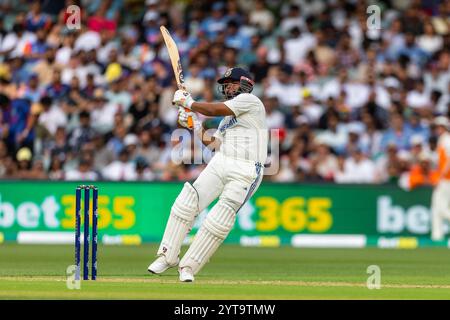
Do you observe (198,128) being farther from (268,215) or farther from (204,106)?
(268,215)

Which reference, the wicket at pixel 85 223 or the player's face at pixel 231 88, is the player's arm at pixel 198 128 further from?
the wicket at pixel 85 223

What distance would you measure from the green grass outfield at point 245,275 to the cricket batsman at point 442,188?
535 millimetres

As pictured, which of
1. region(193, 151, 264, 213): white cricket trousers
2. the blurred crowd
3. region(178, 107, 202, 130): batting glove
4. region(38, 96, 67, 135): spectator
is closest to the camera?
region(193, 151, 264, 213): white cricket trousers

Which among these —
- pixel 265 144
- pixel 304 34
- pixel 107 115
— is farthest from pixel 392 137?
pixel 265 144

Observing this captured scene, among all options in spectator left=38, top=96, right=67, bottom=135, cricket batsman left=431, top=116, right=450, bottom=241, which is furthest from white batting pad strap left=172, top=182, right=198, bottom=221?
spectator left=38, top=96, right=67, bottom=135

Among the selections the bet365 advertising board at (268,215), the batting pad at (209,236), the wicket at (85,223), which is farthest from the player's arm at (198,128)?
the bet365 advertising board at (268,215)

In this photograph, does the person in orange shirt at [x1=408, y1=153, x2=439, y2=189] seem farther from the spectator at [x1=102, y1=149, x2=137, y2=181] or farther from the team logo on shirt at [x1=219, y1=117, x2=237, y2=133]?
the team logo on shirt at [x1=219, y1=117, x2=237, y2=133]

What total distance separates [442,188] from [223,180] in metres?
7.69

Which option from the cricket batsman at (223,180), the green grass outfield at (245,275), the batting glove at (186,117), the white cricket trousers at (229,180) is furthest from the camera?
the batting glove at (186,117)

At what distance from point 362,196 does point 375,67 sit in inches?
109

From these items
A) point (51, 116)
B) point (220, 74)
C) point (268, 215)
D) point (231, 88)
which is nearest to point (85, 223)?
point (231, 88)

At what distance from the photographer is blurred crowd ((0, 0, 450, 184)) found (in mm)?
19531

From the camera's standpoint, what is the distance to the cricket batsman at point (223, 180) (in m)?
11.2

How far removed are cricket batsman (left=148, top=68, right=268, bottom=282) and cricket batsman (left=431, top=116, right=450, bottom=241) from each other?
7344 millimetres
